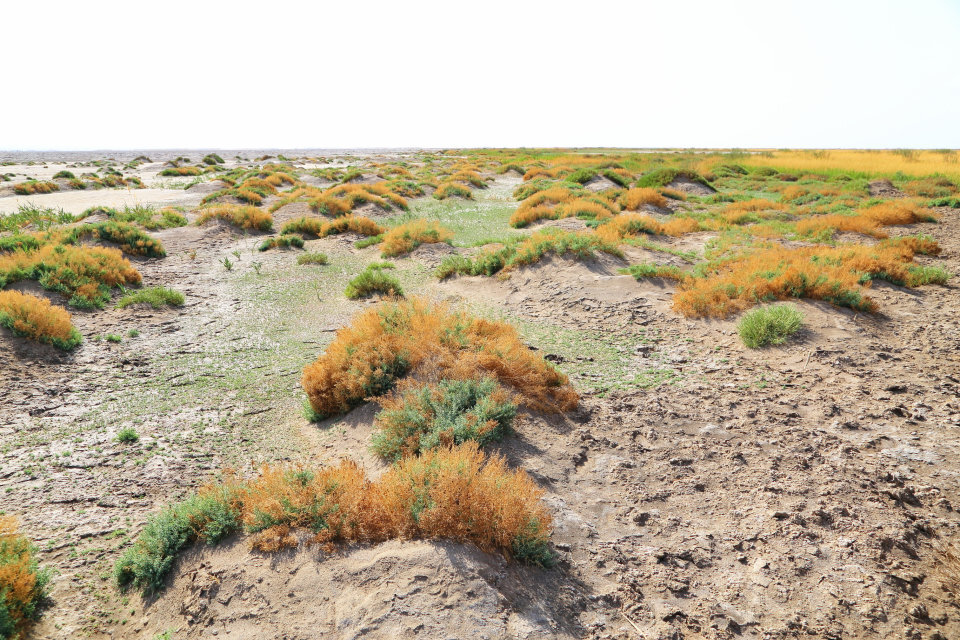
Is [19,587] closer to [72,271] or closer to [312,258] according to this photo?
[72,271]

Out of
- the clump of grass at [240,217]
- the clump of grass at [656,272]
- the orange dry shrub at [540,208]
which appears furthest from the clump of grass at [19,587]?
the orange dry shrub at [540,208]

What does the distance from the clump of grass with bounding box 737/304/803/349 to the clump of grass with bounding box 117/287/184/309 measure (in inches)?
495

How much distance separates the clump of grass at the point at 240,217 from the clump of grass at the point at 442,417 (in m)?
16.3

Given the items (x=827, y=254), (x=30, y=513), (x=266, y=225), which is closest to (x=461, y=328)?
(x=30, y=513)

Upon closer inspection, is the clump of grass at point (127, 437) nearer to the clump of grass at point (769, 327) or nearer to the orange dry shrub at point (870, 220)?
the clump of grass at point (769, 327)

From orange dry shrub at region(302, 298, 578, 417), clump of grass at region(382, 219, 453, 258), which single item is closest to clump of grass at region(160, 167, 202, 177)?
clump of grass at region(382, 219, 453, 258)

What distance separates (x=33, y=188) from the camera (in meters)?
32.5

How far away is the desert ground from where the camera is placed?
12.1 feet

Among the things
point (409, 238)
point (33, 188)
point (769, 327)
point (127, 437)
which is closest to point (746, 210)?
point (769, 327)

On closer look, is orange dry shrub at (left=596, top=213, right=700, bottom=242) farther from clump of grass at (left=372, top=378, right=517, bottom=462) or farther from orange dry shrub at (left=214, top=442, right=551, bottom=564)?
orange dry shrub at (left=214, top=442, right=551, bottom=564)

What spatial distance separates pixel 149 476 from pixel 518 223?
16.1 meters

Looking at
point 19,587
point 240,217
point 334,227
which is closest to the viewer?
point 19,587

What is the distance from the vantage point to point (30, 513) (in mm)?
4906

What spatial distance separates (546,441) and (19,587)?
501 cm
